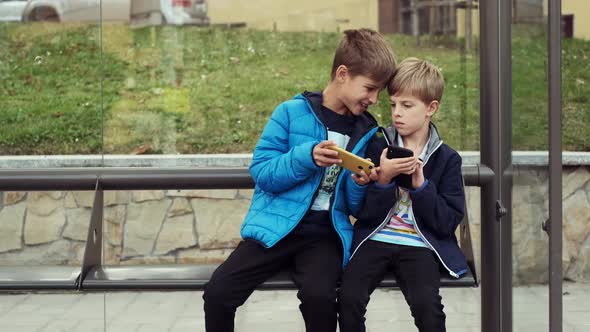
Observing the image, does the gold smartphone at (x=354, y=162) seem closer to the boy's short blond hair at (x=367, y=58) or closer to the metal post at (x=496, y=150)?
the boy's short blond hair at (x=367, y=58)

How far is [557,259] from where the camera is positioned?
2.66m

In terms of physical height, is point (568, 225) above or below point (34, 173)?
below

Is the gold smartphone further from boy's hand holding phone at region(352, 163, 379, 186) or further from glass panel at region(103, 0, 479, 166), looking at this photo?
glass panel at region(103, 0, 479, 166)

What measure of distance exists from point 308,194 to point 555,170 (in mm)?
708

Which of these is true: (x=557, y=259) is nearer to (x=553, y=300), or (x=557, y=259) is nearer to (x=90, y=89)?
(x=553, y=300)

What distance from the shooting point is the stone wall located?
2.93 m

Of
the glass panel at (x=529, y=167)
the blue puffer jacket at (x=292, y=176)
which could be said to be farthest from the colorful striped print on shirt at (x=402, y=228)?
the glass panel at (x=529, y=167)

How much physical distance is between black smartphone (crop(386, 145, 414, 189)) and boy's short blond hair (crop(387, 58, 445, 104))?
0.22 m

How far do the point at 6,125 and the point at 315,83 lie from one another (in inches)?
55.9

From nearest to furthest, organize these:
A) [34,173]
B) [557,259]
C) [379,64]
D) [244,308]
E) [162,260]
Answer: [557,259] → [379,64] → [34,173] → [162,260] → [244,308]

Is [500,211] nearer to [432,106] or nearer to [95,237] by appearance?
[432,106]

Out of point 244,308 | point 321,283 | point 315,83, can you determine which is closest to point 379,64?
point 321,283

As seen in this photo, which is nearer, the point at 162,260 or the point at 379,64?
the point at 379,64

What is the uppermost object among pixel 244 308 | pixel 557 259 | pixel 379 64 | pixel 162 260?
pixel 379 64
